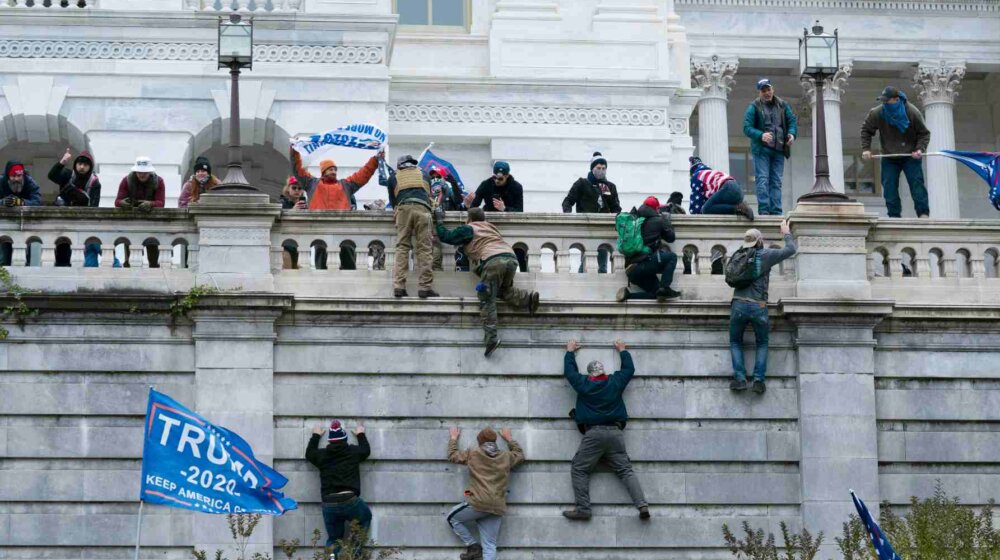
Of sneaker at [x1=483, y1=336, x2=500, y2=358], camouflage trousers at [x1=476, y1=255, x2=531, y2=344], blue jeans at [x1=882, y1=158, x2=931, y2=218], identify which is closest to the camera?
camouflage trousers at [x1=476, y1=255, x2=531, y2=344]

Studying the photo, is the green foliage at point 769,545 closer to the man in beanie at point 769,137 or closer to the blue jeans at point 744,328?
the blue jeans at point 744,328

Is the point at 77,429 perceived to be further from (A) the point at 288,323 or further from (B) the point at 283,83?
(B) the point at 283,83

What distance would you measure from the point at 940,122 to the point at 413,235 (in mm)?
29631

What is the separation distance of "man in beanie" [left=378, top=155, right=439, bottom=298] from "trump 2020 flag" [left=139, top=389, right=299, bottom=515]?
4358 mm

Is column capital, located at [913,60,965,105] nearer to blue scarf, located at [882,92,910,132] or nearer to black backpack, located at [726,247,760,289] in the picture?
blue scarf, located at [882,92,910,132]

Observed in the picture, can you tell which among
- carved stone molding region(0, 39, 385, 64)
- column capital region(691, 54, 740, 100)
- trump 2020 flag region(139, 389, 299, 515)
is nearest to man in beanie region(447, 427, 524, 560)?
trump 2020 flag region(139, 389, 299, 515)

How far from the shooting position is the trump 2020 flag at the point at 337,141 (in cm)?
3903

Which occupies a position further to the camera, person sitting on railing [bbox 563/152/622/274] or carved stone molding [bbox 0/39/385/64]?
carved stone molding [bbox 0/39/385/64]

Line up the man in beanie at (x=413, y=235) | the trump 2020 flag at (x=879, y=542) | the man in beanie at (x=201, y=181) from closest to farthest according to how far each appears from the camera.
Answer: the trump 2020 flag at (x=879, y=542) < the man in beanie at (x=413, y=235) < the man in beanie at (x=201, y=181)

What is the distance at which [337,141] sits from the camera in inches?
1539

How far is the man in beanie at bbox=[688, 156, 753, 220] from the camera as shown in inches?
1368

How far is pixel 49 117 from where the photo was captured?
4262 centimetres

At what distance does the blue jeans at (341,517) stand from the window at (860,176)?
107 feet

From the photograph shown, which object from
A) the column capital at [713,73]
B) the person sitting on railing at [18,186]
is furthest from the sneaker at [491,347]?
the column capital at [713,73]
